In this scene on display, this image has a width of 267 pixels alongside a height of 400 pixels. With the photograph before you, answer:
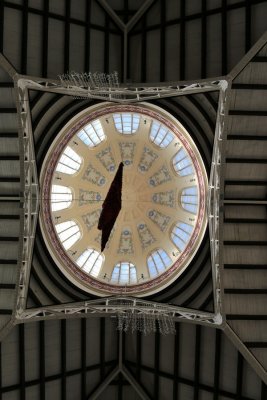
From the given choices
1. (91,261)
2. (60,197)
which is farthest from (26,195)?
(91,261)

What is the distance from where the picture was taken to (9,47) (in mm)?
19875

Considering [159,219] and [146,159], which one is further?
[159,219]

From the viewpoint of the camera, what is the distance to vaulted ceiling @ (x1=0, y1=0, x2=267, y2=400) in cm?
2009

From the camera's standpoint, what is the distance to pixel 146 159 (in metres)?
29.7

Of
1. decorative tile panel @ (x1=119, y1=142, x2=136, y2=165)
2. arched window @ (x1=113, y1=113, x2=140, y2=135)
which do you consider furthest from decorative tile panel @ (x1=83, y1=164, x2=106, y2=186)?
arched window @ (x1=113, y1=113, x2=140, y2=135)

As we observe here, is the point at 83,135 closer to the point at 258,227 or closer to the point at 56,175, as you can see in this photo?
the point at 56,175

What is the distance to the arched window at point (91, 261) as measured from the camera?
26578 millimetres

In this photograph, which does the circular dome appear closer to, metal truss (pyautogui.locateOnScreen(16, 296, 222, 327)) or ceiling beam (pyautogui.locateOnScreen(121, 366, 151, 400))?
metal truss (pyautogui.locateOnScreen(16, 296, 222, 327))

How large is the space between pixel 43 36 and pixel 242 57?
8067 mm

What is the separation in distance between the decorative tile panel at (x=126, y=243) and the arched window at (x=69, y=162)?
201 inches

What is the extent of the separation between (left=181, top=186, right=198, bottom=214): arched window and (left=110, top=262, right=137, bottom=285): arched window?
450 cm

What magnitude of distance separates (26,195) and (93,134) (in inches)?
335

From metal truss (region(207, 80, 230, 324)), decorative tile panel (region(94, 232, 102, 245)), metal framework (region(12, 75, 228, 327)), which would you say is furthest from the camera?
decorative tile panel (region(94, 232, 102, 245))

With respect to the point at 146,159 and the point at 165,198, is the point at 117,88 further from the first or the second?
the point at 165,198
